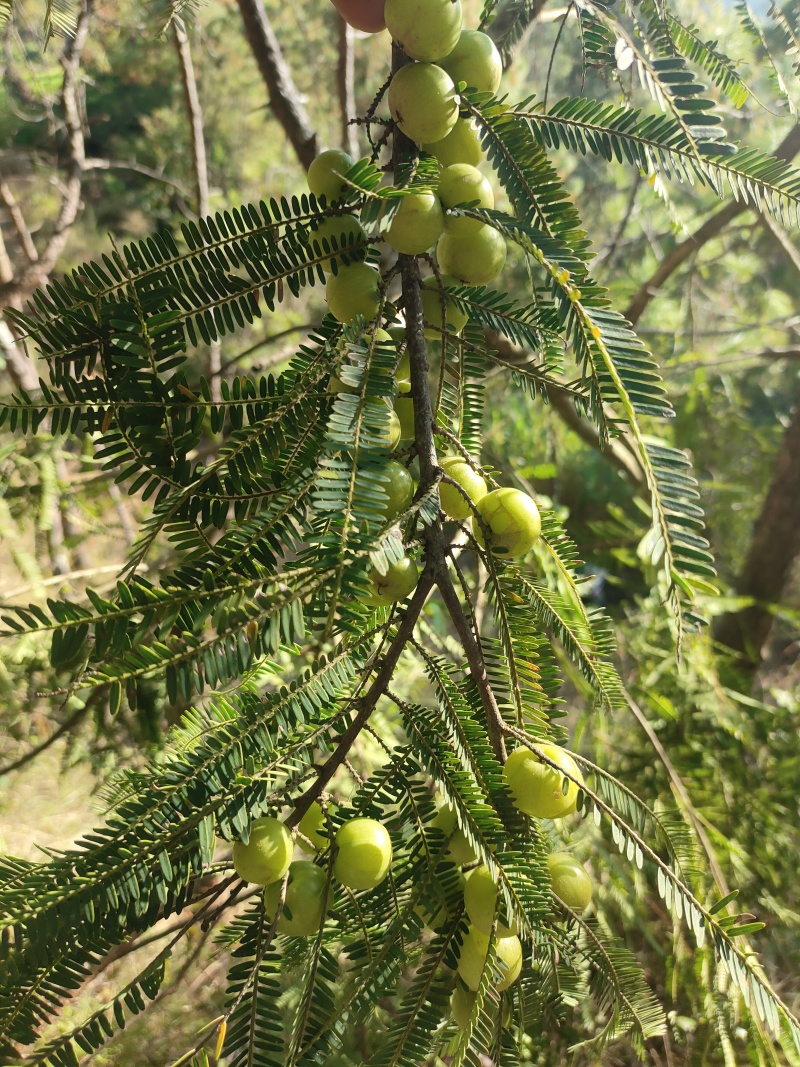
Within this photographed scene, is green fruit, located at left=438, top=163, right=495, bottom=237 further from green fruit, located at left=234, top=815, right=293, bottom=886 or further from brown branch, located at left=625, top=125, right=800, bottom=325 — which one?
brown branch, located at left=625, top=125, right=800, bottom=325

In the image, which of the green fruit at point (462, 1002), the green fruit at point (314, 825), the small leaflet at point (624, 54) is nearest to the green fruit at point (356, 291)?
the small leaflet at point (624, 54)

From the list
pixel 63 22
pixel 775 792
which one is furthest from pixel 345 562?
pixel 775 792

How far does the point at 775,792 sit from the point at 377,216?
57.0 inches

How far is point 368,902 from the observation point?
43 cm

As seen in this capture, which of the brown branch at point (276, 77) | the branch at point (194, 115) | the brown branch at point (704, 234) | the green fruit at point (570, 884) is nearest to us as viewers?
the green fruit at point (570, 884)

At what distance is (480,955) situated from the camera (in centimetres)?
40

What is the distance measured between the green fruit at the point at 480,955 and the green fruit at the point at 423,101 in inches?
20.1

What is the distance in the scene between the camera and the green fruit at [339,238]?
1.31 feet

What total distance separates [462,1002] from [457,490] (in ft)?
1.14

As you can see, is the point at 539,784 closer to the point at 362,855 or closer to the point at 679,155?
the point at 362,855

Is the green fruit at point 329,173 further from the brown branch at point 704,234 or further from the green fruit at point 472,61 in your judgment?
the brown branch at point 704,234

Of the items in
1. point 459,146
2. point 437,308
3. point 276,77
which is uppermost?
point 276,77

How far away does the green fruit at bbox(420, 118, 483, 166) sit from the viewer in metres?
0.45

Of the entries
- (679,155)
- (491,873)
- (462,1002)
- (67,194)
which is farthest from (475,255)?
(67,194)
